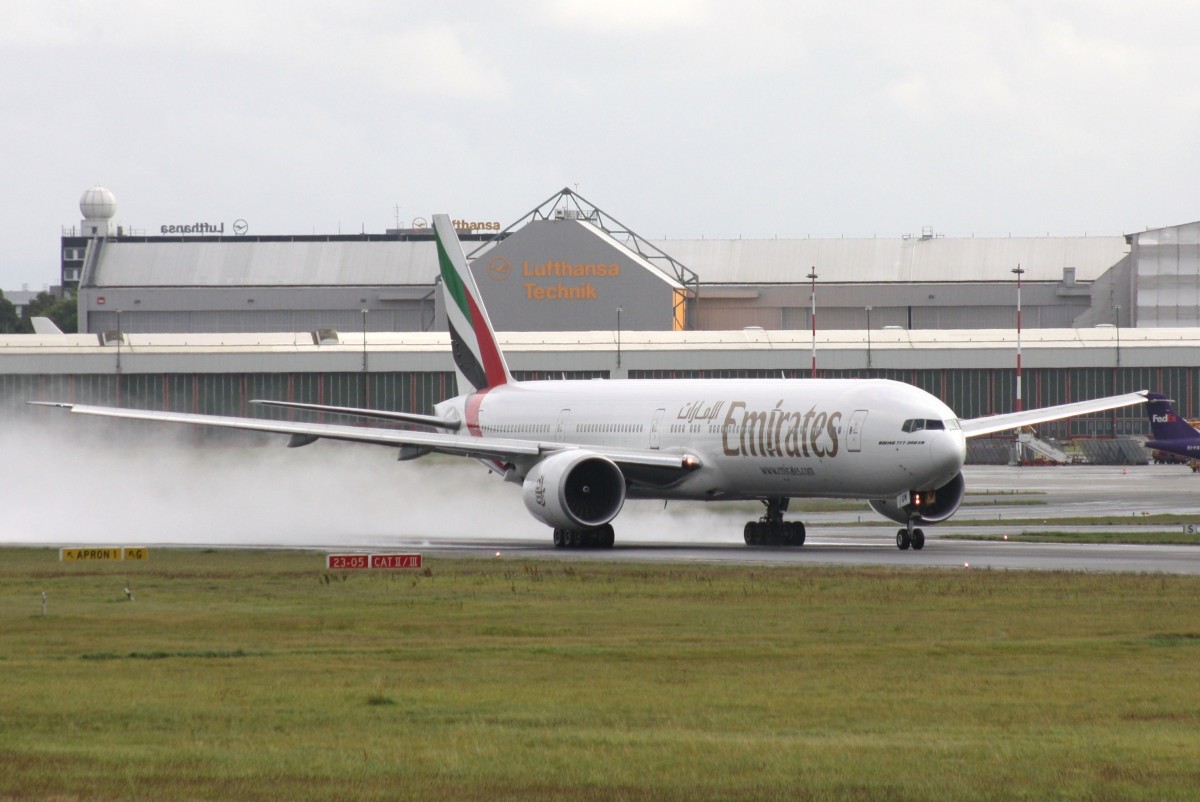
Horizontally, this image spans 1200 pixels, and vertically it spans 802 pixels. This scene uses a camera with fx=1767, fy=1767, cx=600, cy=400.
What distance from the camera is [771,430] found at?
42.4 metres

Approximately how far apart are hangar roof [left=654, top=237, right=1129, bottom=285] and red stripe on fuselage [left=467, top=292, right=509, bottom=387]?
9652 cm

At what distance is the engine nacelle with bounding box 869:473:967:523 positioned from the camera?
41.4 m

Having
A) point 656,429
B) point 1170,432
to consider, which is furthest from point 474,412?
point 1170,432

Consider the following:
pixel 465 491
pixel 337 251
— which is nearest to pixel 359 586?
→ pixel 465 491

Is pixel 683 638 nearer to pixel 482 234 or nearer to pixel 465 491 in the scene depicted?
pixel 465 491

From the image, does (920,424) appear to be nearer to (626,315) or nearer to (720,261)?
(626,315)

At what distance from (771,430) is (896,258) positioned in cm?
11149

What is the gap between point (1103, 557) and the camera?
37031mm

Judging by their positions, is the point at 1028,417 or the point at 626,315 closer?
the point at 1028,417

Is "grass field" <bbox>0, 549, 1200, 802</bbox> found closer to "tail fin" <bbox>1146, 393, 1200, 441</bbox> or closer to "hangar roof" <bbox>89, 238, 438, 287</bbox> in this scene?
"tail fin" <bbox>1146, 393, 1200, 441</bbox>

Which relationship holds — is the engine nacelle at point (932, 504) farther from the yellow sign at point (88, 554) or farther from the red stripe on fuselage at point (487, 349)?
the yellow sign at point (88, 554)

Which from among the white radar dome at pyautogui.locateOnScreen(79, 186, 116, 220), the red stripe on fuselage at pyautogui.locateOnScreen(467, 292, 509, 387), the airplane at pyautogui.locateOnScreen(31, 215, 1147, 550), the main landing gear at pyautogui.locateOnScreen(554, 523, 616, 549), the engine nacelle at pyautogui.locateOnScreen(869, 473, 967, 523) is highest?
the white radar dome at pyautogui.locateOnScreen(79, 186, 116, 220)

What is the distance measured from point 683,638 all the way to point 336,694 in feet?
20.4

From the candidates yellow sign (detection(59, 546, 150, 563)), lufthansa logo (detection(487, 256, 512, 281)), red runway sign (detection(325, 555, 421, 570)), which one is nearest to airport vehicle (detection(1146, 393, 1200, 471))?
lufthansa logo (detection(487, 256, 512, 281))
